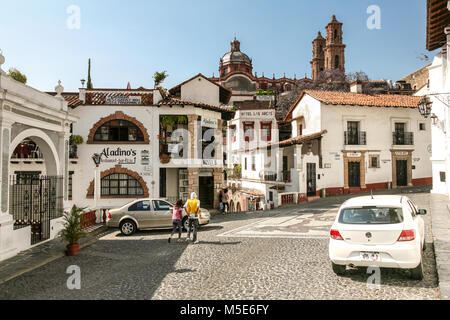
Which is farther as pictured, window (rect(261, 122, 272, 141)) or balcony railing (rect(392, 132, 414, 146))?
window (rect(261, 122, 272, 141))

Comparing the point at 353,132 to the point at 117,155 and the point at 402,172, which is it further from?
the point at 117,155

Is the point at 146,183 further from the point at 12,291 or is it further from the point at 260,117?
the point at 260,117

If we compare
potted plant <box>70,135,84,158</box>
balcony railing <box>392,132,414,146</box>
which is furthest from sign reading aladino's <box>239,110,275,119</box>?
potted plant <box>70,135,84,158</box>

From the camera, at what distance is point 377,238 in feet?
20.6

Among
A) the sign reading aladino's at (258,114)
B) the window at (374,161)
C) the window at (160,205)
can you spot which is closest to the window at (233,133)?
the sign reading aladino's at (258,114)

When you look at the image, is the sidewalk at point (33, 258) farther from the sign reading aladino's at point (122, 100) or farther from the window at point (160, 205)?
the sign reading aladino's at point (122, 100)

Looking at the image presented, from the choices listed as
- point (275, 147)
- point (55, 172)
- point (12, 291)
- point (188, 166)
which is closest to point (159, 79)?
point (188, 166)

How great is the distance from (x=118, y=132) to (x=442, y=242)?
1705 cm

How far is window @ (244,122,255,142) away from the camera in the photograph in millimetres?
36237

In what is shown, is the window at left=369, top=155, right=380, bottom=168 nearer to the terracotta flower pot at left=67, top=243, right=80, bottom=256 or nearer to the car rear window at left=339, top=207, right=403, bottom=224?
the car rear window at left=339, top=207, right=403, bottom=224

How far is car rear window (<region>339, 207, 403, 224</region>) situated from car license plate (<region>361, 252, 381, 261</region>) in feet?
2.06

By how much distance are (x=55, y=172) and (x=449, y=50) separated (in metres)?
19.4

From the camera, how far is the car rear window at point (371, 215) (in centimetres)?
654

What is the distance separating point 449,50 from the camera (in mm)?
16312
